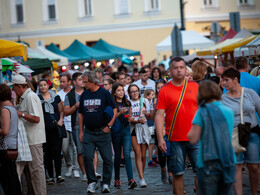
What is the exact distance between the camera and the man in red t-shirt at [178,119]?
25.5 ft

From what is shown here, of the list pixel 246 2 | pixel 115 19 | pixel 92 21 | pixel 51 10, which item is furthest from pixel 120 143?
pixel 51 10

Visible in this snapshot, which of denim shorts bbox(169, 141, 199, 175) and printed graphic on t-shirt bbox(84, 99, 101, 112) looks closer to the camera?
denim shorts bbox(169, 141, 199, 175)

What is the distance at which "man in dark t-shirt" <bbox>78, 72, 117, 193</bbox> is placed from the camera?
9922mm

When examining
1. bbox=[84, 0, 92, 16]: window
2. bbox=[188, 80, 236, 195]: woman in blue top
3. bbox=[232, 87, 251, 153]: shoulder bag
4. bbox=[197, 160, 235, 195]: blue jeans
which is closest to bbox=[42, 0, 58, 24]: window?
bbox=[84, 0, 92, 16]: window

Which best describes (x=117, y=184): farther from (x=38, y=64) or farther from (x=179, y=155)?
(x=38, y=64)

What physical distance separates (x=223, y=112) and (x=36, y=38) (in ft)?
134

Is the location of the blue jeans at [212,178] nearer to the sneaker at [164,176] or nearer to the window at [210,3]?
the sneaker at [164,176]

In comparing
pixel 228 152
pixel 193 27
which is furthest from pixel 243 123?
pixel 193 27

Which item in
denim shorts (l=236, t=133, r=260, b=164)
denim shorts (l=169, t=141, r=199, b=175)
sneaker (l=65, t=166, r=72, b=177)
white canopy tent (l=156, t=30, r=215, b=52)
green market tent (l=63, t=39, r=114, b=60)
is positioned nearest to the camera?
denim shorts (l=169, t=141, r=199, b=175)

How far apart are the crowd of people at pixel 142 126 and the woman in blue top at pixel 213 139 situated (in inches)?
0.4

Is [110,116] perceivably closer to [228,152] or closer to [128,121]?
[128,121]

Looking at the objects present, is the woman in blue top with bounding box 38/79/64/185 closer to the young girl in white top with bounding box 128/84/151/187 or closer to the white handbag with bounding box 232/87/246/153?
the young girl in white top with bounding box 128/84/151/187

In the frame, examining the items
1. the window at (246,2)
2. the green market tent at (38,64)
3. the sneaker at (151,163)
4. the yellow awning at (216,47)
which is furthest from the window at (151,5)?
the sneaker at (151,163)

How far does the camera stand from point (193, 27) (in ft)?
138
